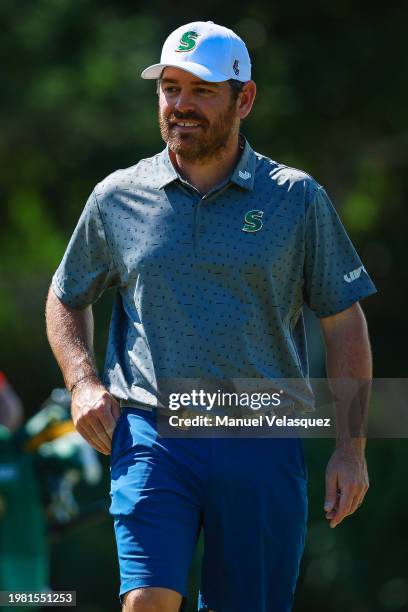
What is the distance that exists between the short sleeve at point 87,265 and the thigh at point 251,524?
74 cm

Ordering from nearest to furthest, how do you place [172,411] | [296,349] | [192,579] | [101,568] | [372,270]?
[172,411] < [296,349] < [192,579] < [101,568] < [372,270]

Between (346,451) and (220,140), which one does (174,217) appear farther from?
(346,451)

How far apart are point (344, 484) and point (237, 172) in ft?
3.58

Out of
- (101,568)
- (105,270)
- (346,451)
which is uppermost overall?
(105,270)

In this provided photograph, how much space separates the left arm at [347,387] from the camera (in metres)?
4.56

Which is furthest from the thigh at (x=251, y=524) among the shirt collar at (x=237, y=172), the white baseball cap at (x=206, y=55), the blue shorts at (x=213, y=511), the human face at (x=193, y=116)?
the white baseball cap at (x=206, y=55)

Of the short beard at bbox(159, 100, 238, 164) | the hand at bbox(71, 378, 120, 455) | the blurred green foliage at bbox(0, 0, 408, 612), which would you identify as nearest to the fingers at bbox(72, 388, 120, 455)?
the hand at bbox(71, 378, 120, 455)

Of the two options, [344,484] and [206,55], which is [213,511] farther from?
[206,55]

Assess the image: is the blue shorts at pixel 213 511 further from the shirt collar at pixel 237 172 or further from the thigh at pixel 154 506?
the shirt collar at pixel 237 172

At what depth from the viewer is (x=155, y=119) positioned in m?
12.7

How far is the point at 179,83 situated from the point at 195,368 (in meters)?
0.96

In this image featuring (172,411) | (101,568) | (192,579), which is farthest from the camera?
(101,568)

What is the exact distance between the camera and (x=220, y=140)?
15.3 ft

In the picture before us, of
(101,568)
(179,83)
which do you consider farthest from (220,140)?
(101,568)
